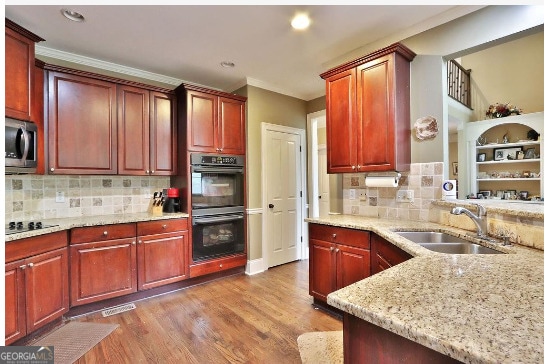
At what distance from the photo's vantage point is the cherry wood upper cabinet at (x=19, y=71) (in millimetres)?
2025

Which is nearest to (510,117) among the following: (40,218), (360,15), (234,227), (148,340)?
(360,15)

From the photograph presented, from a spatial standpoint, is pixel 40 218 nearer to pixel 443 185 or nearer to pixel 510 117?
pixel 443 185

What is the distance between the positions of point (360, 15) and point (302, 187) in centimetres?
250

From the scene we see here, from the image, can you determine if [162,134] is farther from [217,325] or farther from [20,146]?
[217,325]

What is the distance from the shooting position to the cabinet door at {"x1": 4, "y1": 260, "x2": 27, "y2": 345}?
1881 mm

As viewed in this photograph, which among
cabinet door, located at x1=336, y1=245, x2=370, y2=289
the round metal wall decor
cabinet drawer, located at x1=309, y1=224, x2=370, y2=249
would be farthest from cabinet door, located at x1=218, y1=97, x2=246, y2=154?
the round metal wall decor

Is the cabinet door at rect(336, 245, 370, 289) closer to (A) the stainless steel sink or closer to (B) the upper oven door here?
(A) the stainless steel sink

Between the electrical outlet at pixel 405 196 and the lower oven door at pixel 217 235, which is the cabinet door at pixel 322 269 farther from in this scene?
the lower oven door at pixel 217 235

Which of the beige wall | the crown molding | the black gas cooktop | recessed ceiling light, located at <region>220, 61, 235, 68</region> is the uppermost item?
the beige wall

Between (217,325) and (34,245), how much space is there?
1554 mm

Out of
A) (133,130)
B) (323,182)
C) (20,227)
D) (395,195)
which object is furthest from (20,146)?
(323,182)

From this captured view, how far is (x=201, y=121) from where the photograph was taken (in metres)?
3.27

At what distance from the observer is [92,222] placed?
8.34 feet

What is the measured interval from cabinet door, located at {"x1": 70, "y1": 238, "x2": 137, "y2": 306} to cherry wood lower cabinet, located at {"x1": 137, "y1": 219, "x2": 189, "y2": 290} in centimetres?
9
